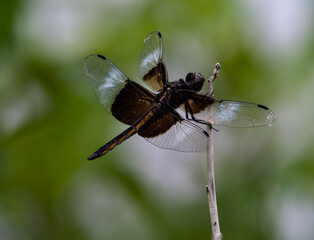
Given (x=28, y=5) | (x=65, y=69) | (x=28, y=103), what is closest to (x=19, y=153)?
(x=28, y=103)

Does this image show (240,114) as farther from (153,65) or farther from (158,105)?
(153,65)

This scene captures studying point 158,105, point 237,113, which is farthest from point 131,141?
point 237,113

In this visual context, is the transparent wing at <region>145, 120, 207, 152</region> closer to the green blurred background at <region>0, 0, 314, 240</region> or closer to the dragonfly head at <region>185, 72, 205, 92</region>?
the dragonfly head at <region>185, 72, 205, 92</region>

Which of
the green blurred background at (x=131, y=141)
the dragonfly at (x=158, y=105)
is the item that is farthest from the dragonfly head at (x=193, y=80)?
the green blurred background at (x=131, y=141)

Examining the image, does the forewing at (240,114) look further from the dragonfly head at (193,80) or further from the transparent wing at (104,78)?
the transparent wing at (104,78)

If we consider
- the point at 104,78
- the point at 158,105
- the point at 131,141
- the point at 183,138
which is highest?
the point at 104,78

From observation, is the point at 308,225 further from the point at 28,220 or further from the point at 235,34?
the point at 28,220

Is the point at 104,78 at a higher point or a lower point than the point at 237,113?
higher
